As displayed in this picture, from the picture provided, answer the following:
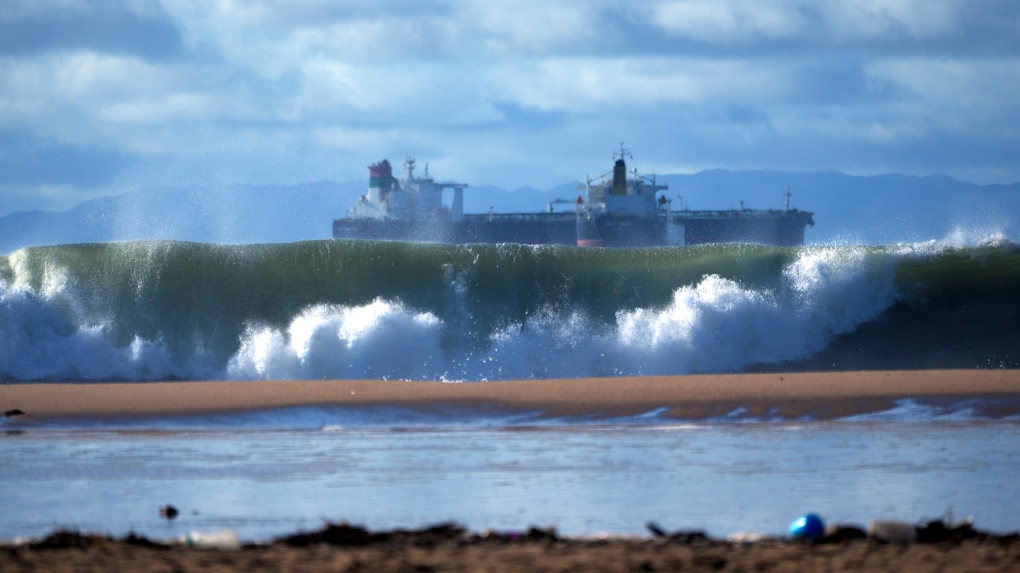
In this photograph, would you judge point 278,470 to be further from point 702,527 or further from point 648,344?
point 648,344

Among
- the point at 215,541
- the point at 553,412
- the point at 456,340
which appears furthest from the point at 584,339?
the point at 215,541

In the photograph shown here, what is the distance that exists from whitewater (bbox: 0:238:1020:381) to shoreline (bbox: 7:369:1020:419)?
4.81 meters

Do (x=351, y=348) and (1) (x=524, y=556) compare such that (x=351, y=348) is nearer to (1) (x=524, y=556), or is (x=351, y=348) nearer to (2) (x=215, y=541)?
(2) (x=215, y=541)

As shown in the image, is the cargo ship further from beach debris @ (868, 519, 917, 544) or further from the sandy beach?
beach debris @ (868, 519, 917, 544)

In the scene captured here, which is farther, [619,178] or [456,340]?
[619,178]

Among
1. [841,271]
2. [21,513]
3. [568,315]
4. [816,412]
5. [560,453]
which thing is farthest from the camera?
[841,271]

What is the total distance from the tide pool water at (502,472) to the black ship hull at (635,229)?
56.8 metres

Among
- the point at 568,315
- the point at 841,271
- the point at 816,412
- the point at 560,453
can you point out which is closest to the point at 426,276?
the point at 568,315

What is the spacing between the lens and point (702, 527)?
7.23m

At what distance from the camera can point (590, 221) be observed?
69938 mm

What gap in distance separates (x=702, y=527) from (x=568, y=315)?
622 inches

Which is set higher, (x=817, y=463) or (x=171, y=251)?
(x=171, y=251)

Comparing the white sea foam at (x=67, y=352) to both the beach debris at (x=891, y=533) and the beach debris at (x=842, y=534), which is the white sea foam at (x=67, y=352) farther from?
the beach debris at (x=891, y=533)

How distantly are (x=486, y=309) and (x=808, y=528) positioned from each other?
17170 millimetres
